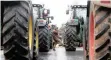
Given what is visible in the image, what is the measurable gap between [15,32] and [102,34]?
1371 mm

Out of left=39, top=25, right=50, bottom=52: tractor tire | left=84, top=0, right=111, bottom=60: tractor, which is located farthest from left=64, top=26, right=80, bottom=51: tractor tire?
left=84, top=0, right=111, bottom=60: tractor

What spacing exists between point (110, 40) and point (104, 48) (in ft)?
0.59

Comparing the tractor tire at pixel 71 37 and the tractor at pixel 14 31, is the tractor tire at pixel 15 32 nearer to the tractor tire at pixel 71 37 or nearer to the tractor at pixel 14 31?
the tractor at pixel 14 31

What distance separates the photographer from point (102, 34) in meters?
4.54

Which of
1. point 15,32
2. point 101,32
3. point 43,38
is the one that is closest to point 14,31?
point 15,32

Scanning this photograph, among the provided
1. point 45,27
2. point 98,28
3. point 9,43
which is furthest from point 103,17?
point 45,27

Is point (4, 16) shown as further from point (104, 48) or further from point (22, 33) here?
point (104, 48)

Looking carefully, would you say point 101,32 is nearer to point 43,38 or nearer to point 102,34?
point 102,34

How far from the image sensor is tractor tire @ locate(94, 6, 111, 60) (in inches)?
178

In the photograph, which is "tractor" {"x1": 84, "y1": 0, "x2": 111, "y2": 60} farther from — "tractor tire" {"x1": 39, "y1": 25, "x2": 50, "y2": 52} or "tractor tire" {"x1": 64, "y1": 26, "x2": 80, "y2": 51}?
"tractor tire" {"x1": 64, "y1": 26, "x2": 80, "y2": 51}

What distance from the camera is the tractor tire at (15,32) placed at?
15.0 ft

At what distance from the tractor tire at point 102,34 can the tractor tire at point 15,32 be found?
1.13 meters

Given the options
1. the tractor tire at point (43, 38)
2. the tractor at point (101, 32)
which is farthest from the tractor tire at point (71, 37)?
the tractor at point (101, 32)

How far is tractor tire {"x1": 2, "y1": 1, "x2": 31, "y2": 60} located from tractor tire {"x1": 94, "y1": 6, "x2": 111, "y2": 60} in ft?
3.71
